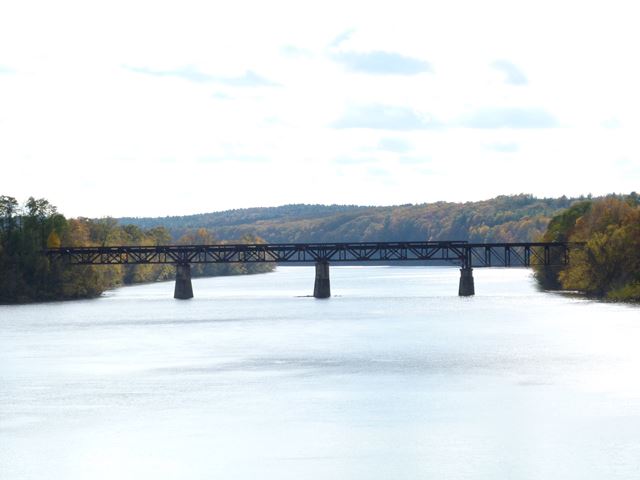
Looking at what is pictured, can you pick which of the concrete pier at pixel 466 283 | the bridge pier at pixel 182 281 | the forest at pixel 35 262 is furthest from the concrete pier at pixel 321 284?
the forest at pixel 35 262

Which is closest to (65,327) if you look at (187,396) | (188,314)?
(188,314)

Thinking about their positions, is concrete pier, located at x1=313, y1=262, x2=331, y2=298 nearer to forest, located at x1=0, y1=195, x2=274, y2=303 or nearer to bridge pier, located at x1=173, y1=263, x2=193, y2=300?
bridge pier, located at x1=173, y1=263, x2=193, y2=300

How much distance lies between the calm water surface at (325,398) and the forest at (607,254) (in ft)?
37.3

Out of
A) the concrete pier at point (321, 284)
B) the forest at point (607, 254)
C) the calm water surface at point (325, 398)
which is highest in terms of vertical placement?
the forest at point (607, 254)

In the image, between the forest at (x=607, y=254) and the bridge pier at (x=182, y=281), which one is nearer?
the forest at (x=607, y=254)

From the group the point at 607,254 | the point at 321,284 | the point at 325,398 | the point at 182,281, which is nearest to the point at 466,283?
the point at 321,284

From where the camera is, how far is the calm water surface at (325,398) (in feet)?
148

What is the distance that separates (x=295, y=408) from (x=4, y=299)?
99.7 metres

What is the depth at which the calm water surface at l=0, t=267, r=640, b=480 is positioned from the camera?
148ft

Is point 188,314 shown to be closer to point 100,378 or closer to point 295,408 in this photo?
point 100,378

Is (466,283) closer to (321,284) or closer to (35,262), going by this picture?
(321,284)

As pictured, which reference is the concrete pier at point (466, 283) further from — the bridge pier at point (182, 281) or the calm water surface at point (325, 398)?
the calm water surface at point (325, 398)

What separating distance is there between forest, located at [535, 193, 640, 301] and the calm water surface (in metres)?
11.4

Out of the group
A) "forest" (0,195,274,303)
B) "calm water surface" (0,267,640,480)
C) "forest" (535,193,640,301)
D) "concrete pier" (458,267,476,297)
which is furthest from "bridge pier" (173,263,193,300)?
"calm water surface" (0,267,640,480)
